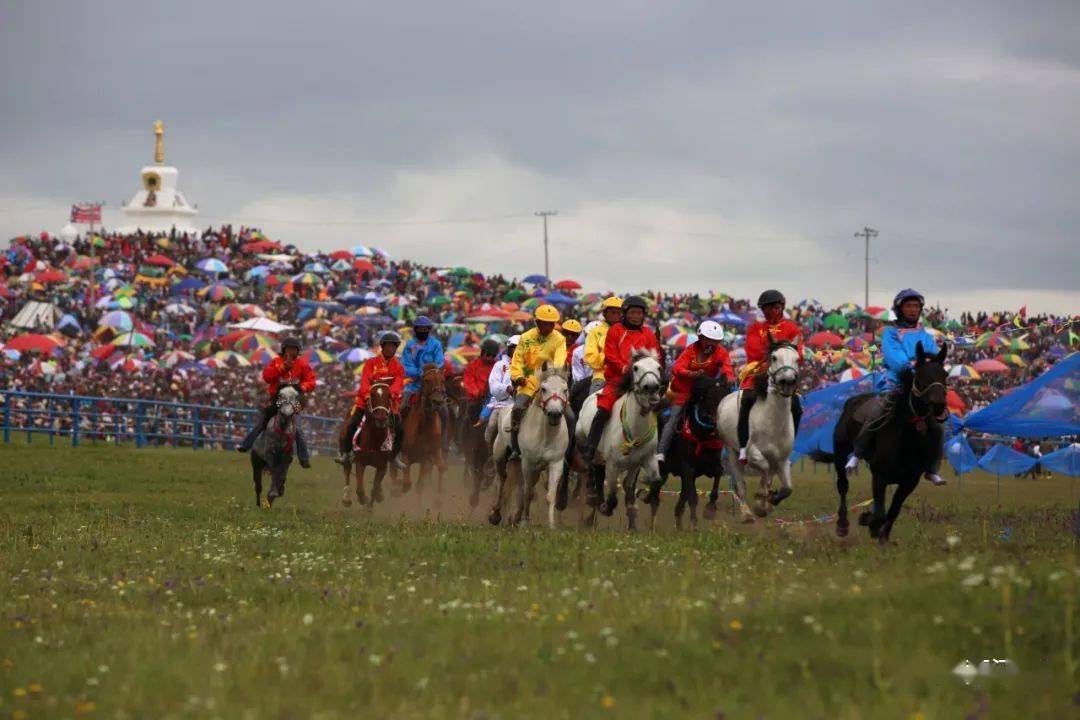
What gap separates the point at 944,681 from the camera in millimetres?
8219

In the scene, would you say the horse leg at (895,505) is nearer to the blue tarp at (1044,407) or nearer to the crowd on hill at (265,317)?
the blue tarp at (1044,407)

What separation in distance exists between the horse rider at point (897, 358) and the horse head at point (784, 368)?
89cm

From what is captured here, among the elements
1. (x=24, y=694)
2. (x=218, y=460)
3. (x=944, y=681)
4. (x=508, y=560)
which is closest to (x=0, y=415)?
(x=218, y=460)

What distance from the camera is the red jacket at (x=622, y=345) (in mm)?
19141

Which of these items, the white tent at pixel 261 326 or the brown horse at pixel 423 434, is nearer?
the brown horse at pixel 423 434

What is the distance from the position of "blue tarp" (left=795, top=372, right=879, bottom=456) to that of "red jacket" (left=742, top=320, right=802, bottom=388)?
9.87 m

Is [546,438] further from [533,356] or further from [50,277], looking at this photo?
[50,277]

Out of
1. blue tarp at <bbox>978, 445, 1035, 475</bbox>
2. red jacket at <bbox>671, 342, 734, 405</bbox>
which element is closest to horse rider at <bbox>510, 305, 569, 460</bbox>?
red jacket at <bbox>671, 342, 734, 405</bbox>

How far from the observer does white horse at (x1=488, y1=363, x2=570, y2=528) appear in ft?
62.1

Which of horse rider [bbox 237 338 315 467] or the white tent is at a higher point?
the white tent

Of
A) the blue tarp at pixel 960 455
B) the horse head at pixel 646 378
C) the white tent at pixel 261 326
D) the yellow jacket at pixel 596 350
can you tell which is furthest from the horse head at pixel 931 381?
the white tent at pixel 261 326

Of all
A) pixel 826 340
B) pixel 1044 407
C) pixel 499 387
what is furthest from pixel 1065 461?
pixel 826 340

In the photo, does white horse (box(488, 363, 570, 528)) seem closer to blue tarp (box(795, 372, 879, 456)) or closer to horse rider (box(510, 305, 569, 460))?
horse rider (box(510, 305, 569, 460))

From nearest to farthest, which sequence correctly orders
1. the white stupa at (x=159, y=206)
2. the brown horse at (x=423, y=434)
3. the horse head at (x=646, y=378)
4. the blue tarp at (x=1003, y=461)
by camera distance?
the horse head at (x=646, y=378), the brown horse at (x=423, y=434), the blue tarp at (x=1003, y=461), the white stupa at (x=159, y=206)
